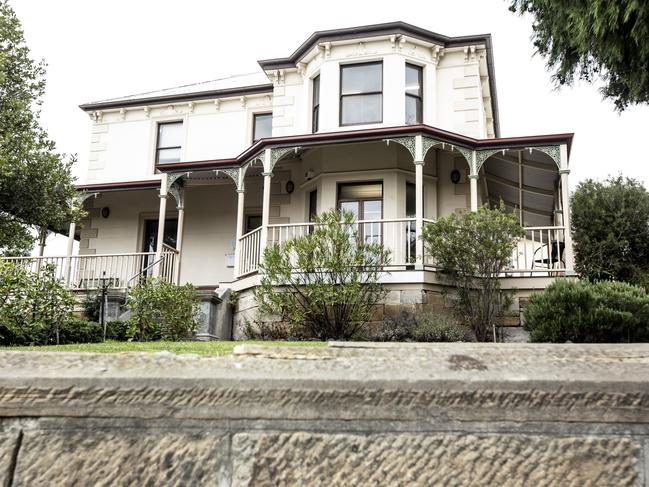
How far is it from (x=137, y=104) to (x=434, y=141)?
939 centimetres

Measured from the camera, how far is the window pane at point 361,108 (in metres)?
14.8

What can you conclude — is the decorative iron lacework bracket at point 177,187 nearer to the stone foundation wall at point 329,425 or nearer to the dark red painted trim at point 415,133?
the dark red painted trim at point 415,133

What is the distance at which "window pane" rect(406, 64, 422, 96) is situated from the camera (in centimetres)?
1491

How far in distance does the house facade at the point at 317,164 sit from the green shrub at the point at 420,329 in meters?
0.79

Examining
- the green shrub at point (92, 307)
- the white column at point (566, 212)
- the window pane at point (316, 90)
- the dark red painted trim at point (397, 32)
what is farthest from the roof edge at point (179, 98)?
the white column at point (566, 212)

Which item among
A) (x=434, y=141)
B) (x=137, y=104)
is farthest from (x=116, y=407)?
(x=137, y=104)

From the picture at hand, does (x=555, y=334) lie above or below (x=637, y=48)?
below

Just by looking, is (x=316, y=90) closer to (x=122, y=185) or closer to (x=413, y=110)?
(x=413, y=110)

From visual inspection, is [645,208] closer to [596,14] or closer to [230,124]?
[230,124]

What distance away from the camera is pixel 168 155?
1753 cm

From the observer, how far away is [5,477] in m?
1.57

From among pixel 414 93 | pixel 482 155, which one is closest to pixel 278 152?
pixel 414 93

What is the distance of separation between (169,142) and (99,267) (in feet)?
13.5

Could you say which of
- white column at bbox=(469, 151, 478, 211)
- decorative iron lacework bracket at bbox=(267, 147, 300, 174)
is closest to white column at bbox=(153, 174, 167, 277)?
decorative iron lacework bracket at bbox=(267, 147, 300, 174)
